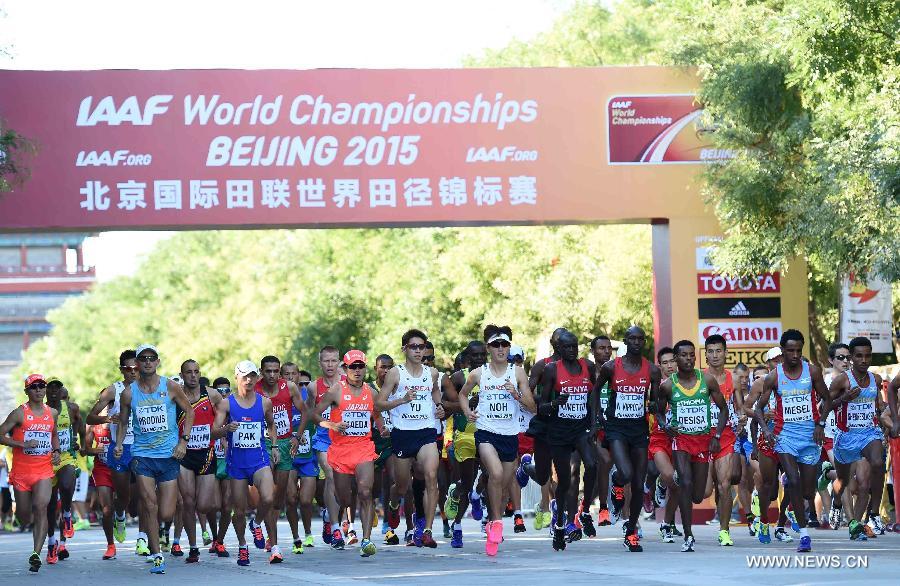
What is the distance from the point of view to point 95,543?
70.2ft

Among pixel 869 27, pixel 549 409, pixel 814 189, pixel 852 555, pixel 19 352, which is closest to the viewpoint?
pixel 852 555

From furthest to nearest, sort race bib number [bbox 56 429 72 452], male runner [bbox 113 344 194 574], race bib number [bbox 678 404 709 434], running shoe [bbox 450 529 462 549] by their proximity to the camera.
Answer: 1. race bib number [bbox 56 429 72 452]
2. running shoe [bbox 450 529 462 549]
3. race bib number [bbox 678 404 709 434]
4. male runner [bbox 113 344 194 574]

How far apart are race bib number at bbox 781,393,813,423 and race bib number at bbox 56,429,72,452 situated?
7.47m

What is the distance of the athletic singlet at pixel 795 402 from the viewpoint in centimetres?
1494

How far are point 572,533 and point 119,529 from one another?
5.27 m

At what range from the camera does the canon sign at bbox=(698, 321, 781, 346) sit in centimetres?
2223

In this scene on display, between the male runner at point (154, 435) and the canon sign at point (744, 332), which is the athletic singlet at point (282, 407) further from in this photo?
the canon sign at point (744, 332)

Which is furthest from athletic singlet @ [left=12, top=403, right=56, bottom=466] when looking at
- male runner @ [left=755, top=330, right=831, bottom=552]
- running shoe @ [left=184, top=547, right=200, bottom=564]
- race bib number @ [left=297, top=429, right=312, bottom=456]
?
male runner @ [left=755, top=330, right=831, bottom=552]

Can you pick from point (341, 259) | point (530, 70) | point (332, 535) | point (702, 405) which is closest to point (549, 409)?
point (702, 405)

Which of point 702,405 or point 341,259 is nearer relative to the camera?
point 702,405

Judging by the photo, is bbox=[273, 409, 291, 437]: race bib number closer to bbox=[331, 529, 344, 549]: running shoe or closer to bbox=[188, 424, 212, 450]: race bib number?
bbox=[188, 424, 212, 450]: race bib number

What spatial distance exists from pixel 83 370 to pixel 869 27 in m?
64.0

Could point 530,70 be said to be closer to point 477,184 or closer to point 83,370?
point 477,184

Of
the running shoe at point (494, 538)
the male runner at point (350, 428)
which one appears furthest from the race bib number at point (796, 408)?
the male runner at point (350, 428)
